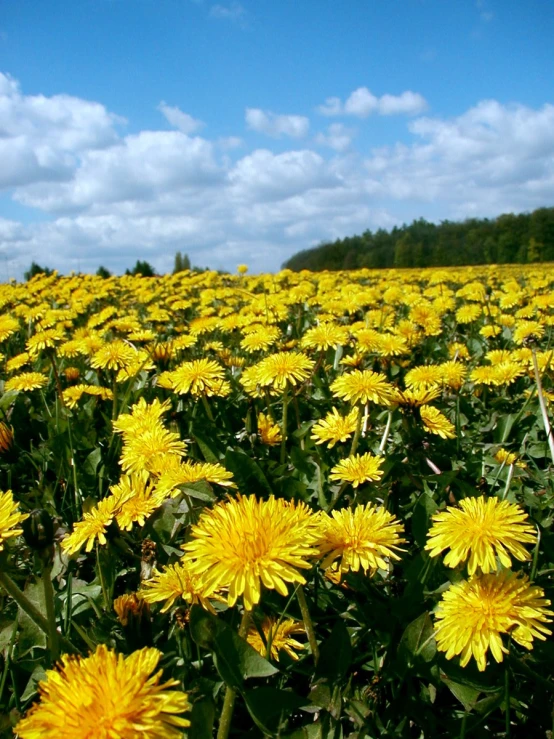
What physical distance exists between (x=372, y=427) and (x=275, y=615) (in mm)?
1219

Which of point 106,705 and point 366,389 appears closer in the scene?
point 106,705

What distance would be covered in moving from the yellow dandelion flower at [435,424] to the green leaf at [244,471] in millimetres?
677

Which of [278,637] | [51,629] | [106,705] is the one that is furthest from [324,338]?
[106,705]

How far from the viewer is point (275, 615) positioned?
143 cm

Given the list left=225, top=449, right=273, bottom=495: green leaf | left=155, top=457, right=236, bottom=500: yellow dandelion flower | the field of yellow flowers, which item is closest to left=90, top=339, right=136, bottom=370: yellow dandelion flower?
the field of yellow flowers

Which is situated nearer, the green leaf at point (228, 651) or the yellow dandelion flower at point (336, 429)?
the green leaf at point (228, 651)

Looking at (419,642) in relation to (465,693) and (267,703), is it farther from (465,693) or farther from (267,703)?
(267,703)

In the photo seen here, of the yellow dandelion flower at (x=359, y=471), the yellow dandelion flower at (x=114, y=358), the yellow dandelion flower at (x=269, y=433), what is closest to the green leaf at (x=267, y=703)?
the yellow dandelion flower at (x=359, y=471)

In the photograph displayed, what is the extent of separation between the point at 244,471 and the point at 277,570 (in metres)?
0.82

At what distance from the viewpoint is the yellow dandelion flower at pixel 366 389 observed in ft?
6.54

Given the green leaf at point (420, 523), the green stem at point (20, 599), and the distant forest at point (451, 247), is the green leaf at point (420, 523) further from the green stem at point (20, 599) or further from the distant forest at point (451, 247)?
the distant forest at point (451, 247)

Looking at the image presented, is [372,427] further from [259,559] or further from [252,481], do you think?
[259,559]

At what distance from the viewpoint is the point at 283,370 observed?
2281 mm

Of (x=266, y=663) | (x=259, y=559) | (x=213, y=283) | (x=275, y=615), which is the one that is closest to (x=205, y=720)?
(x=266, y=663)
